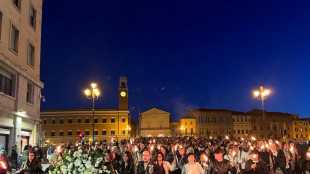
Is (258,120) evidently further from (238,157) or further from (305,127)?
(238,157)

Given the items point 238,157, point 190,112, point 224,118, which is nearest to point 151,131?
point 190,112

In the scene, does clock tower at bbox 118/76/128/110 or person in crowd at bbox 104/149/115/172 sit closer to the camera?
person in crowd at bbox 104/149/115/172

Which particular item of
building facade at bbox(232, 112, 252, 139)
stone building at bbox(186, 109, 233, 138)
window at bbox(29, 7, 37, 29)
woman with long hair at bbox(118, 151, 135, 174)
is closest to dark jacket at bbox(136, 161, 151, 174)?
woman with long hair at bbox(118, 151, 135, 174)

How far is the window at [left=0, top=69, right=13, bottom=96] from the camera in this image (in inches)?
699

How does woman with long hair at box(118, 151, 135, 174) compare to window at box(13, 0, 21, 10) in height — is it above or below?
below

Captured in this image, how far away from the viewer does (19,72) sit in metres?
19.5

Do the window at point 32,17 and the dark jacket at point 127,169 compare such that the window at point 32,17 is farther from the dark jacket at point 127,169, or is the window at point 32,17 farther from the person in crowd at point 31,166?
the dark jacket at point 127,169

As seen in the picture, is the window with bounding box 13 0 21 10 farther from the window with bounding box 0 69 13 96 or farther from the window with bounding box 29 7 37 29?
the window with bounding box 0 69 13 96

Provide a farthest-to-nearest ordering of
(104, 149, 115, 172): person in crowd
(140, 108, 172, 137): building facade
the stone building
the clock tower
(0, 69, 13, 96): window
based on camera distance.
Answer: the stone building < (140, 108, 172, 137): building facade < the clock tower < (0, 69, 13, 96): window < (104, 149, 115, 172): person in crowd

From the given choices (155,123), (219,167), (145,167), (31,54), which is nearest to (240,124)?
(155,123)

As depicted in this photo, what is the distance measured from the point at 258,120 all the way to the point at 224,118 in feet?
45.0

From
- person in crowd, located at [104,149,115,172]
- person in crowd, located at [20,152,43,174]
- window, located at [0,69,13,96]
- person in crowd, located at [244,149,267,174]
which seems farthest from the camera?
window, located at [0,69,13,96]

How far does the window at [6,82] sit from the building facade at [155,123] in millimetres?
98280

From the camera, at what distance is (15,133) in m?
18.9
